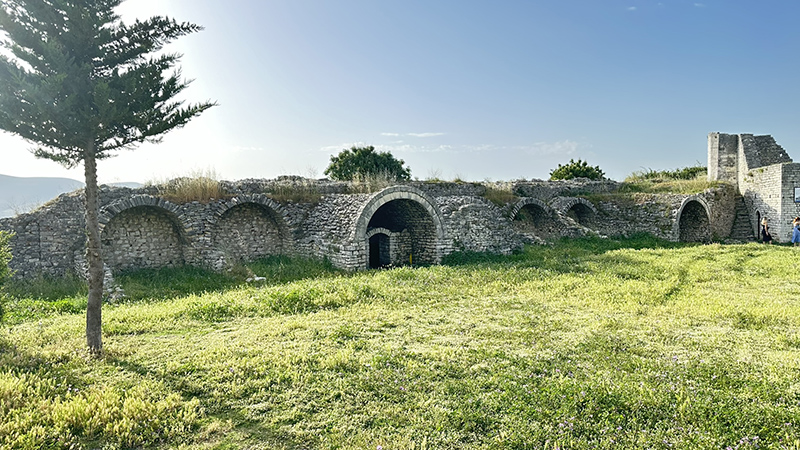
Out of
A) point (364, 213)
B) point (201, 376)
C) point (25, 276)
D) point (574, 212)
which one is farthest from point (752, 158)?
point (25, 276)

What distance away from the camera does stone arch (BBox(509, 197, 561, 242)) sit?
21591 mm

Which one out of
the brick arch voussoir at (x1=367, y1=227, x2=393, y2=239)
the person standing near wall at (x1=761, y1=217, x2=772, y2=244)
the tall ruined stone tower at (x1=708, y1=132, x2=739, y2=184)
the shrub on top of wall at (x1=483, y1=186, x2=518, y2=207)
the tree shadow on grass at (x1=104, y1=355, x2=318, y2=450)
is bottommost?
the tree shadow on grass at (x1=104, y1=355, x2=318, y2=450)

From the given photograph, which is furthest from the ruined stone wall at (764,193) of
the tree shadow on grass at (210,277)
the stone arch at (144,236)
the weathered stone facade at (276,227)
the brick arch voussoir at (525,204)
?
the stone arch at (144,236)

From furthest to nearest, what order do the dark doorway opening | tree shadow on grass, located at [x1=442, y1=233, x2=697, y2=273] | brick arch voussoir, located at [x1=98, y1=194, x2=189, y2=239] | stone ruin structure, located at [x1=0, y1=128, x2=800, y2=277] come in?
the dark doorway opening, tree shadow on grass, located at [x1=442, y1=233, x2=697, y2=273], stone ruin structure, located at [x1=0, y1=128, x2=800, y2=277], brick arch voussoir, located at [x1=98, y1=194, x2=189, y2=239]

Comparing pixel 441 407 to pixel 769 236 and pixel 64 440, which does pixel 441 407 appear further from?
pixel 769 236

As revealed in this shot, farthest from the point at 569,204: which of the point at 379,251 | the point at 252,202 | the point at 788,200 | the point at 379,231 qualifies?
the point at 252,202

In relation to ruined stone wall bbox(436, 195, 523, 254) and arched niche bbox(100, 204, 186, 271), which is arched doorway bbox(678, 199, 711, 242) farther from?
arched niche bbox(100, 204, 186, 271)

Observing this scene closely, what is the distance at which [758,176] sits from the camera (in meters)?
23.2

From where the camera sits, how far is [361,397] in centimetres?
502

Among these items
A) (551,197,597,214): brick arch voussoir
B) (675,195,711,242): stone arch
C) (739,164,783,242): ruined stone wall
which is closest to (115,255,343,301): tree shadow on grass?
(551,197,597,214): brick arch voussoir

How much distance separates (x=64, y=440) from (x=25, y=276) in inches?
427

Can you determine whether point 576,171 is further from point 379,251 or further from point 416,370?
point 416,370

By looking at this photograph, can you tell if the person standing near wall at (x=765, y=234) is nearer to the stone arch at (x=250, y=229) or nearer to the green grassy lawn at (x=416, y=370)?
the green grassy lawn at (x=416, y=370)

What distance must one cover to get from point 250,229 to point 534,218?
49.2 ft
